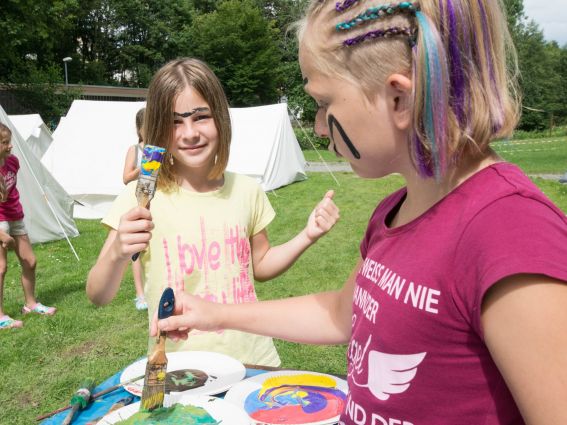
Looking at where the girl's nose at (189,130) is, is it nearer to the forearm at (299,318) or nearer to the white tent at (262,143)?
the forearm at (299,318)

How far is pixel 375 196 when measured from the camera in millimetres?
11602

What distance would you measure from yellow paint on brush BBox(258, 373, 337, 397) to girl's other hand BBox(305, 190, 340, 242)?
23.0 inches

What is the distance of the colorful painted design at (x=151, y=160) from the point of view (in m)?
1.33

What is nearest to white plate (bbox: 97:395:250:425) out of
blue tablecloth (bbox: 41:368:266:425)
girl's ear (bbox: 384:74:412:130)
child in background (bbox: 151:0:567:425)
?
blue tablecloth (bbox: 41:368:266:425)

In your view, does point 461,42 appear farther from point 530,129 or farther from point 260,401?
point 530,129

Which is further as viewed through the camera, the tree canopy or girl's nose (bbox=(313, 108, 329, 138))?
the tree canopy

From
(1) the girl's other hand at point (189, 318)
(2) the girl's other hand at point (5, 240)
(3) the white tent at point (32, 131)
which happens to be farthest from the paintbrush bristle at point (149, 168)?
(3) the white tent at point (32, 131)

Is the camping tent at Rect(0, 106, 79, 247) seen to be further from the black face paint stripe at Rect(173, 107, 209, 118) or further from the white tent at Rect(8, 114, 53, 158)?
the black face paint stripe at Rect(173, 107, 209, 118)

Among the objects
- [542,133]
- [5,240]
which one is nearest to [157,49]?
[542,133]

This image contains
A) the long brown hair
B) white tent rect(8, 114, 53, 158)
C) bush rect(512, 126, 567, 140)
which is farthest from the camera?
bush rect(512, 126, 567, 140)

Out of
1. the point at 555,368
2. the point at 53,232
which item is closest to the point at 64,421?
the point at 555,368

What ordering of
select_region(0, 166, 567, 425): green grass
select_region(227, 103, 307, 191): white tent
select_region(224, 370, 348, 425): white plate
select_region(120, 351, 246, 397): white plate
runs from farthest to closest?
select_region(227, 103, 307, 191): white tent, select_region(0, 166, 567, 425): green grass, select_region(120, 351, 246, 397): white plate, select_region(224, 370, 348, 425): white plate

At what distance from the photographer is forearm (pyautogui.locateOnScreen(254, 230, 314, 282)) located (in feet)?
7.25

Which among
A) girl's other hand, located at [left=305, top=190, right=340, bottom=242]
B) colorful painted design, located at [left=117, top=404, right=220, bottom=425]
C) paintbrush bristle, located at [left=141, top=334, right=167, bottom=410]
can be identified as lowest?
colorful painted design, located at [left=117, top=404, right=220, bottom=425]
